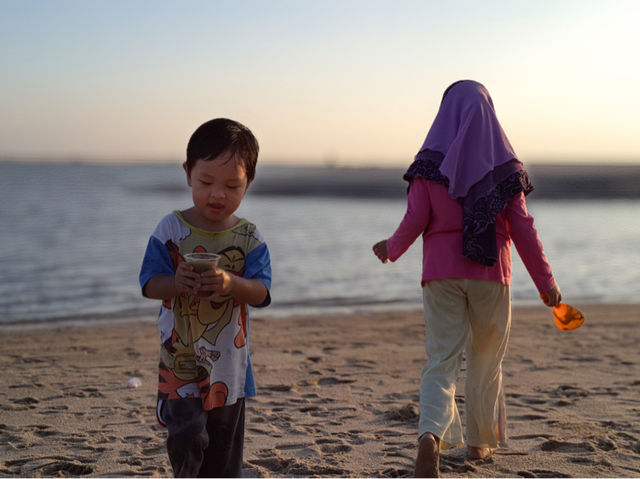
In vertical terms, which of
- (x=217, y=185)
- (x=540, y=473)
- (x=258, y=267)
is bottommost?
(x=540, y=473)

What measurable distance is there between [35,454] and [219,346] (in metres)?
1.82

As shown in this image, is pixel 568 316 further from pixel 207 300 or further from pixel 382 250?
pixel 207 300

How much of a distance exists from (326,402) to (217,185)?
259 cm

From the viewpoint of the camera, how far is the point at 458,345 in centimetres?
340

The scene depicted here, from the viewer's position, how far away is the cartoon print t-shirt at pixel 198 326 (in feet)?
8.28

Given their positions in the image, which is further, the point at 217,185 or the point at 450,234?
Answer: the point at 450,234

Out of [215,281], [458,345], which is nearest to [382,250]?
[458,345]

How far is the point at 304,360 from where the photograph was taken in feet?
19.3

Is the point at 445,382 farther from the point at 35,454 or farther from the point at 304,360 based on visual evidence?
the point at 304,360

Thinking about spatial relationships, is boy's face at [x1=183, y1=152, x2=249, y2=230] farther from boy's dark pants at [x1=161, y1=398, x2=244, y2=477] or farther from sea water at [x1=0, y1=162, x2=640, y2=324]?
sea water at [x1=0, y1=162, x2=640, y2=324]

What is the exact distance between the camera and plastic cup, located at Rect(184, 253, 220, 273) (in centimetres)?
229

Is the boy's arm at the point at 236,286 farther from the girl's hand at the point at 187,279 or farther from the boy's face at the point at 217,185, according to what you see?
the boy's face at the point at 217,185

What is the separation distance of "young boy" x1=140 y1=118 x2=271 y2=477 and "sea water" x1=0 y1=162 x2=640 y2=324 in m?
5.71

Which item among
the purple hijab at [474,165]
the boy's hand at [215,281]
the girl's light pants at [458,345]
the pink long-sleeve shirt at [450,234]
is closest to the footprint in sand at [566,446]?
the girl's light pants at [458,345]
